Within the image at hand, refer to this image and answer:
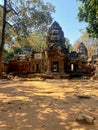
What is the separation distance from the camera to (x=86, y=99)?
834 cm

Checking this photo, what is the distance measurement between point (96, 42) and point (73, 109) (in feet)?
157

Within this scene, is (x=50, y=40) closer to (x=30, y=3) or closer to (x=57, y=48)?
(x=57, y=48)

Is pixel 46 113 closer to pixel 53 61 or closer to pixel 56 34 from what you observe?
pixel 53 61

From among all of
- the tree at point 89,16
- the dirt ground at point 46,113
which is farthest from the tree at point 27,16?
the dirt ground at point 46,113

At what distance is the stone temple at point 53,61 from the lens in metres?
30.2

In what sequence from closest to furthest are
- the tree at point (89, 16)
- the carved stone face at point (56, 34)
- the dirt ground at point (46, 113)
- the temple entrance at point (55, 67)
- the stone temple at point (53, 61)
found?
the dirt ground at point (46, 113) → the tree at point (89, 16) → the stone temple at point (53, 61) → the temple entrance at point (55, 67) → the carved stone face at point (56, 34)

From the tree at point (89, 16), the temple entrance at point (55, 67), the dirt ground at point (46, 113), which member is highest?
the tree at point (89, 16)

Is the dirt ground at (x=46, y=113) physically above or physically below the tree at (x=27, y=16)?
below

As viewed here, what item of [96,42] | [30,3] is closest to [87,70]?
[30,3]

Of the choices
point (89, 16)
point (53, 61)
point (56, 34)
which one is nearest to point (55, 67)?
point (53, 61)

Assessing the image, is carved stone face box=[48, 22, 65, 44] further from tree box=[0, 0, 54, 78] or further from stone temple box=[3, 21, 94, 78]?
tree box=[0, 0, 54, 78]

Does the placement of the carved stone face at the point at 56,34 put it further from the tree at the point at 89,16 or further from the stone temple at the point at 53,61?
the tree at the point at 89,16

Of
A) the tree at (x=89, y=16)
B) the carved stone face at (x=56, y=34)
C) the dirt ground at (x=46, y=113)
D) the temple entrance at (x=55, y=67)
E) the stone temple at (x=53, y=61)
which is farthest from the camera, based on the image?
the carved stone face at (x=56, y=34)

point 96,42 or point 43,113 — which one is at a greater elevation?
point 96,42
